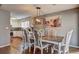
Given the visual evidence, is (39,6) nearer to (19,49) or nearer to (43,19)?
(43,19)

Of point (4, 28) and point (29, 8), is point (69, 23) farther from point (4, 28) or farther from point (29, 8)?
point (4, 28)

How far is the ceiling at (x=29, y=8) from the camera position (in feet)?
7.91

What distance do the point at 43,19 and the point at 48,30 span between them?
0.79 feet

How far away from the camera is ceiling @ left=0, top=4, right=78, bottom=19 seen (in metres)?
2.41

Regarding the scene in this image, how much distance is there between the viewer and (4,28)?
2475 mm

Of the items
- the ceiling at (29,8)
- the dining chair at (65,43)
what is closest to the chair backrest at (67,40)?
the dining chair at (65,43)

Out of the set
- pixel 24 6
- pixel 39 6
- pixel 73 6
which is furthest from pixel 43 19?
pixel 73 6

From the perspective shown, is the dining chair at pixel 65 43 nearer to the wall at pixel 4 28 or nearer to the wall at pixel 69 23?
the wall at pixel 69 23

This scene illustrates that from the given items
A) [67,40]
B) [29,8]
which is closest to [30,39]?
[29,8]

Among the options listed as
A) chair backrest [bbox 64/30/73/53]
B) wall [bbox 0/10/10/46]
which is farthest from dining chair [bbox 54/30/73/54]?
wall [bbox 0/10/10/46]

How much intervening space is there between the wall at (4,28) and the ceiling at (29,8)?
11 centimetres
